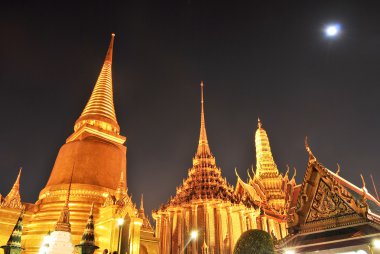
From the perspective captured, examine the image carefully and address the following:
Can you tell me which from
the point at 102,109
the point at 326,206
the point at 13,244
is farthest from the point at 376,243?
the point at 102,109

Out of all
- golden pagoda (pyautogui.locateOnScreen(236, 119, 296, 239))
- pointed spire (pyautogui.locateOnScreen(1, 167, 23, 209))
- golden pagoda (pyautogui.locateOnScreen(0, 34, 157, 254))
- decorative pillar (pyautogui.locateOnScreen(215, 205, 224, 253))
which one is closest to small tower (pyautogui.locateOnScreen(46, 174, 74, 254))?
golden pagoda (pyautogui.locateOnScreen(0, 34, 157, 254))

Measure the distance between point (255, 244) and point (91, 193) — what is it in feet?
46.2

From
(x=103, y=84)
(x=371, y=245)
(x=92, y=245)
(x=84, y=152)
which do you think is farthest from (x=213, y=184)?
(x=371, y=245)

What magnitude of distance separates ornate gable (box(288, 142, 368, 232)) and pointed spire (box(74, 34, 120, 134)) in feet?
60.6

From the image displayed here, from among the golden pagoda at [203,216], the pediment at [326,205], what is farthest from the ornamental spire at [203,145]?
the pediment at [326,205]

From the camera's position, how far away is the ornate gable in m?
5.78

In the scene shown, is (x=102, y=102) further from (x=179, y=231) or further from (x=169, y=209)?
(x=179, y=231)

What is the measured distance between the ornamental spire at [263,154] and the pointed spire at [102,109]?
59.3 ft

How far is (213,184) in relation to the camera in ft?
82.3

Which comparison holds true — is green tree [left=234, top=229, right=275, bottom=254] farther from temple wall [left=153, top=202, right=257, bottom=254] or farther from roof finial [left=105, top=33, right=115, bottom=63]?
roof finial [left=105, top=33, right=115, bottom=63]

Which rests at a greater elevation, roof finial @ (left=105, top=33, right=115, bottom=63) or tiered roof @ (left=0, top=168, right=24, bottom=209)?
roof finial @ (left=105, top=33, right=115, bottom=63)

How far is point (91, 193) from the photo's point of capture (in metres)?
18.0

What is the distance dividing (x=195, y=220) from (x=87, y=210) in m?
8.87

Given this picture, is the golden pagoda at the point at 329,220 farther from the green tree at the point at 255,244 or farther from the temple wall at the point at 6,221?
the temple wall at the point at 6,221
